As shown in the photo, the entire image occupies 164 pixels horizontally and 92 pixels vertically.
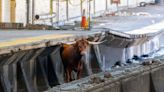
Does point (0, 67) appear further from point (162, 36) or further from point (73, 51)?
point (162, 36)

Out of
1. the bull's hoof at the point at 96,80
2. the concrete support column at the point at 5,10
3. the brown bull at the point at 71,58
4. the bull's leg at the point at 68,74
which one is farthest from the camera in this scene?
the concrete support column at the point at 5,10

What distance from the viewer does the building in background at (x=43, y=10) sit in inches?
900

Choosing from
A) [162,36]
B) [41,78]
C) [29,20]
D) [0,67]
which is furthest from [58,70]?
[162,36]

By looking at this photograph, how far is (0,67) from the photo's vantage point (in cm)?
1150

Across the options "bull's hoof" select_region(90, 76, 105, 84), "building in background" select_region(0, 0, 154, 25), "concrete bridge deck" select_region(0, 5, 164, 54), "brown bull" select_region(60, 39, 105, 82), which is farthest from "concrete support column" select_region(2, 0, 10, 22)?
"bull's hoof" select_region(90, 76, 105, 84)

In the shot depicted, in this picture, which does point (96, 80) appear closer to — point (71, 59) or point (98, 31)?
point (71, 59)

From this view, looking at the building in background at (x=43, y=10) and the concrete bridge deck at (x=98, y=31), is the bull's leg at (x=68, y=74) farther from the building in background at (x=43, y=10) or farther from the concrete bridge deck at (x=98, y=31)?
the building in background at (x=43, y=10)

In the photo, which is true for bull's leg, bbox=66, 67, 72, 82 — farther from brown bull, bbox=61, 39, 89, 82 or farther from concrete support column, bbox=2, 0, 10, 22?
concrete support column, bbox=2, 0, 10, 22

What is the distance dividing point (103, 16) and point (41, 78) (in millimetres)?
27465

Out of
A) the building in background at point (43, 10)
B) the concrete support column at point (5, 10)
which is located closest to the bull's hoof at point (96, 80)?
the building in background at point (43, 10)

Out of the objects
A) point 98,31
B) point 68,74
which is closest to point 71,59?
point 68,74

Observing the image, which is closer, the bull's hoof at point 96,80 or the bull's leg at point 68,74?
the bull's hoof at point 96,80

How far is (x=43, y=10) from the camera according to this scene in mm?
27234

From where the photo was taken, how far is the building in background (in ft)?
75.0
